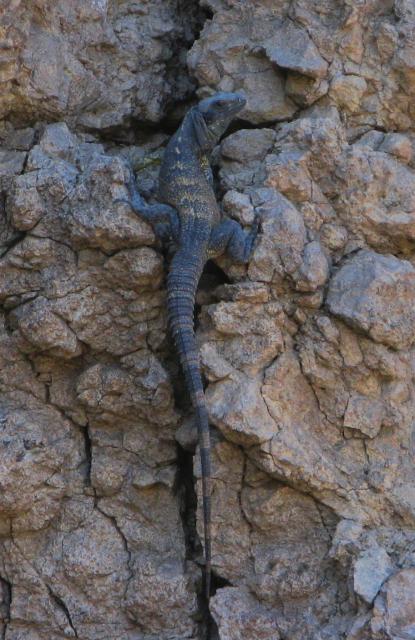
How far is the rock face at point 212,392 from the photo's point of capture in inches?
205

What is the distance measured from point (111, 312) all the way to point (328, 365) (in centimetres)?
143

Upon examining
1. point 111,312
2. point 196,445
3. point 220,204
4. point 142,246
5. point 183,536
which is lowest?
point 183,536

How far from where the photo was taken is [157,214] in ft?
18.0

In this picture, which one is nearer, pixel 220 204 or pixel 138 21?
pixel 220 204

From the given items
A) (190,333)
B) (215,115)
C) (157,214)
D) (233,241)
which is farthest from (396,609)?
(215,115)

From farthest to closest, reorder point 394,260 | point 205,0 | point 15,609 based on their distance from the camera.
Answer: point 205,0, point 394,260, point 15,609

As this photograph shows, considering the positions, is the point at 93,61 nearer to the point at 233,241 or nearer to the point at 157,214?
the point at 157,214

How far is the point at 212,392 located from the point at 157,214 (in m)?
1.20

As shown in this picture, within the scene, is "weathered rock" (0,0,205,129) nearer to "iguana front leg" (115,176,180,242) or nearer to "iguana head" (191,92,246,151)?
"iguana head" (191,92,246,151)

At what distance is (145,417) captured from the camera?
5.57 meters

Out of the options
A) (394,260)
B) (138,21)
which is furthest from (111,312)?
(138,21)

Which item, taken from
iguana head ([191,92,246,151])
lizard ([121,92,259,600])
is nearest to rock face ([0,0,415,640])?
lizard ([121,92,259,600])

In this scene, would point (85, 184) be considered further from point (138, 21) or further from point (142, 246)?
point (138, 21)

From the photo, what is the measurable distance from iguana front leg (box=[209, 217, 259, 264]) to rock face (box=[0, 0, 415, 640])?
0.08m
